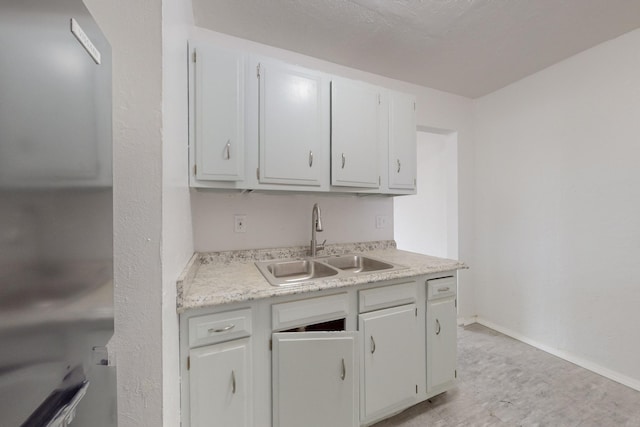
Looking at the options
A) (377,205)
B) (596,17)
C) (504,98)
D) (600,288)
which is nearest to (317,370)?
(377,205)

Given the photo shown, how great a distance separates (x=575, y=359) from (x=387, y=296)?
194cm

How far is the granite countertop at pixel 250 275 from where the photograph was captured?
101 cm

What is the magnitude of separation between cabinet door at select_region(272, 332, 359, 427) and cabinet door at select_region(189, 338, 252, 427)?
0.13m

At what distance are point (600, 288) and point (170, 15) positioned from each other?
3.12 meters

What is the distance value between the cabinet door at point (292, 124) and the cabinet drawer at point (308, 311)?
2.32 ft

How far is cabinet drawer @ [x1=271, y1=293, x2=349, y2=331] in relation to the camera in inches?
44.6

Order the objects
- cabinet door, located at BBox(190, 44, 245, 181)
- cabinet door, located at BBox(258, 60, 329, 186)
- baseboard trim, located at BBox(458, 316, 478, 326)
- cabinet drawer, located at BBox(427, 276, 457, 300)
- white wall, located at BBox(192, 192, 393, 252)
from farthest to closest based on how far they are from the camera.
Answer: baseboard trim, located at BBox(458, 316, 478, 326), white wall, located at BBox(192, 192, 393, 252), cabinet drawer, located at BBox(427, 276, 457, 300), cabinet door, located at BBox(258, 60, 329, 186), cabinet door, located at BBox(190, 44, 245, 181)

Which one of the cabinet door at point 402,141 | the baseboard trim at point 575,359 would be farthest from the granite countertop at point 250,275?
the baseboard trim at point 575,359

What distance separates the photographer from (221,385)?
1023 mm

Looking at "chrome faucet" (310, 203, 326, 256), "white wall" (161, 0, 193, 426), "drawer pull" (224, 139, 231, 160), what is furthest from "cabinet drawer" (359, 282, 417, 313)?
"drawer pull" (224, 139, 231, 160)

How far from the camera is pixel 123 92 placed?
0.68m

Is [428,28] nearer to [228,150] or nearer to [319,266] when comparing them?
[228,150]

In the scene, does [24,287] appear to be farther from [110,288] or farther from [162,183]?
[162,183]

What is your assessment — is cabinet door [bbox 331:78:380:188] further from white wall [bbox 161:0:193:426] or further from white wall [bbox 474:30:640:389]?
white wall [bbox 474:30:640:389]
